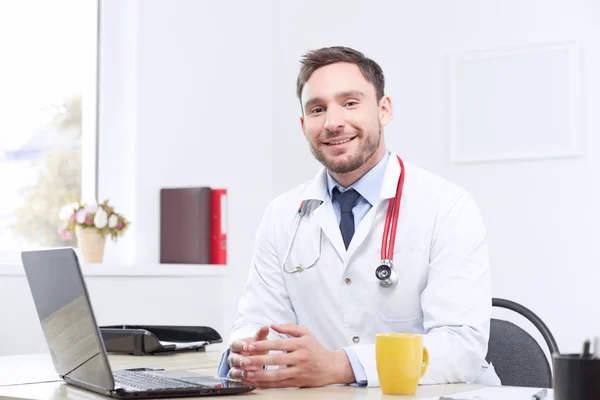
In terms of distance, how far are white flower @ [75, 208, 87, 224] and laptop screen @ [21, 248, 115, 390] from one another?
5.84 feet

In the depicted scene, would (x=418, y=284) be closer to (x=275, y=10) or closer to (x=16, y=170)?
(x=16, y=170)

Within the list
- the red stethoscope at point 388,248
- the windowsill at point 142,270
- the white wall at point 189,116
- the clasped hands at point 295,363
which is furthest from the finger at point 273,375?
the white wall at point 189,116

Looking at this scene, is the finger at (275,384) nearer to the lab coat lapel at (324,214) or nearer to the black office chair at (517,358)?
the lab coat lapel at (324,214)

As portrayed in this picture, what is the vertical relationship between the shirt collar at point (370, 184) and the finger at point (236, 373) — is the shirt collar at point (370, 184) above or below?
above

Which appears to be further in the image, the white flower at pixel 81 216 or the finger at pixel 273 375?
the white flower at pixel 81 216

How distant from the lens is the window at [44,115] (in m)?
3.32

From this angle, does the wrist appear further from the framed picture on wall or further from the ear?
the framed picture on wall

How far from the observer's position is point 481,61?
373 cm

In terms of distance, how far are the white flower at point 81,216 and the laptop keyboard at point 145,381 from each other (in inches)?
70.4

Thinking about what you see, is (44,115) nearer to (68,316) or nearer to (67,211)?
(67,211)

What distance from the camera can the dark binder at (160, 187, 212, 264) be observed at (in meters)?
3.55

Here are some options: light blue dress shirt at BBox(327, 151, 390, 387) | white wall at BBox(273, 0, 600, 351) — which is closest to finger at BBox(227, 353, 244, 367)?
light blue dress shirt at BBox(327, 151, 390, 387)

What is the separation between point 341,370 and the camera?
1.43 meters

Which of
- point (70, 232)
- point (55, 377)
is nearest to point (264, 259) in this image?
point (55, 377)
